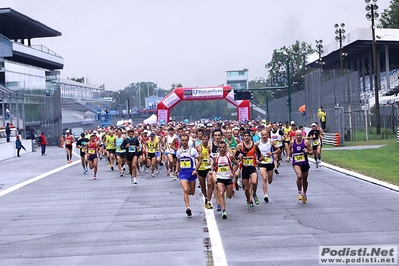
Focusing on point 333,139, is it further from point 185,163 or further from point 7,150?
point 185,163

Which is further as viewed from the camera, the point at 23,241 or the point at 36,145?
the point at 36,145

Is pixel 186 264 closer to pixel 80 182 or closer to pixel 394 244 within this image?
pixel 394 244

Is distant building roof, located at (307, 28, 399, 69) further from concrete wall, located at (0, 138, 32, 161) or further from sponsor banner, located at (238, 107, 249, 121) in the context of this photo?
concrete wall, located at (0, 138, 32, 161)

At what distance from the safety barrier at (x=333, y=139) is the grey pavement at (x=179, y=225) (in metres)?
19.9

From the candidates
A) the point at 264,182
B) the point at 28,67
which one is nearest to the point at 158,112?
the point at 28,67

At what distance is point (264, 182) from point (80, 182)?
1065cm

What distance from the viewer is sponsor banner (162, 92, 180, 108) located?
54500 mm

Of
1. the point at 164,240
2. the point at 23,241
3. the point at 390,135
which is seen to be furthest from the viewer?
the point at 390,135

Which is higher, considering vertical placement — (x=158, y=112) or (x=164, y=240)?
(x=158, y=112)

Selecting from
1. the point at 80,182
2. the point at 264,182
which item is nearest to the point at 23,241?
the point at 264,182

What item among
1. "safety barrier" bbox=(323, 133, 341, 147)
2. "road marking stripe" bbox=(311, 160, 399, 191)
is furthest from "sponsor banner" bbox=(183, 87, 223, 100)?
"road marking stripe" bbox=(311, 160, 399, 191)

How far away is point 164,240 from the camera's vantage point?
12336 mm

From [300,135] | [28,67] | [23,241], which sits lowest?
[23,241]

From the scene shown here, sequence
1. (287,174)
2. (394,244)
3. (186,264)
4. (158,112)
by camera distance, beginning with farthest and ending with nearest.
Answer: (158,112) < (287,174) < (394,244) < (186,264)
